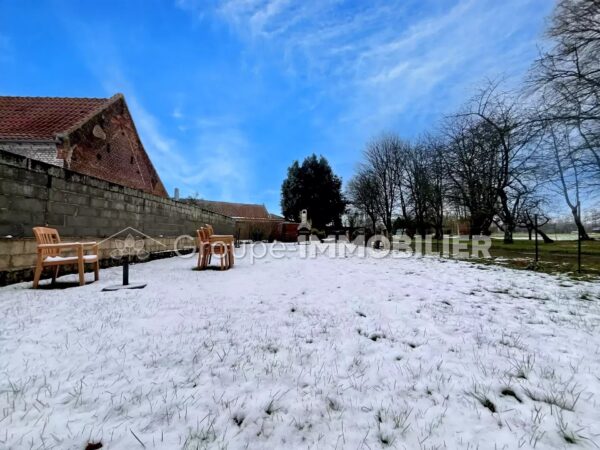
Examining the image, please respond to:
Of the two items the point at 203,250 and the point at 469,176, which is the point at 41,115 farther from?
the point at 469,176

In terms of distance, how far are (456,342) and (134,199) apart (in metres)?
7.45

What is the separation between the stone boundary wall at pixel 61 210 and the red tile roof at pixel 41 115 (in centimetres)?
583

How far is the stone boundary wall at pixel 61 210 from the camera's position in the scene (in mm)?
3764

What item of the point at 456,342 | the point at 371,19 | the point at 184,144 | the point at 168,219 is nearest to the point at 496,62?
the point at 371,19

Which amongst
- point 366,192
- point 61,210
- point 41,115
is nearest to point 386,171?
point 366,192

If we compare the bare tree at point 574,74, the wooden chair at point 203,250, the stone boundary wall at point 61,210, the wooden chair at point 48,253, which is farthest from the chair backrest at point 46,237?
the bare tree at point 574,74

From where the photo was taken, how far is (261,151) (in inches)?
1287

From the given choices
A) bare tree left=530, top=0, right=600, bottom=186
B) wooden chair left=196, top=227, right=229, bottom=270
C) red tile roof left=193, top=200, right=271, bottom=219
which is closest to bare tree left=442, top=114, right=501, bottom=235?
bare tree left=530, top=0, right=600, bottom=186

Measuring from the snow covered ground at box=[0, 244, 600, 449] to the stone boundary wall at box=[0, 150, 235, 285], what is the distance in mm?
991

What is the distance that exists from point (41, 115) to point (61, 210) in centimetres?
944

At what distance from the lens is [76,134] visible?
1004cm

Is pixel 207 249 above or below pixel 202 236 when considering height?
below

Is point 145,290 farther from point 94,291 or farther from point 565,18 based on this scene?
point 565,18

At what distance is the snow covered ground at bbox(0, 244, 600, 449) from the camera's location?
1.15m
